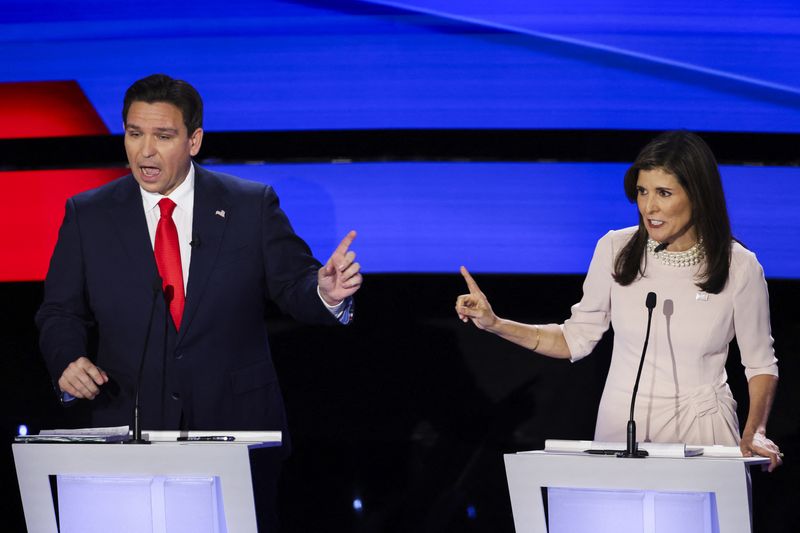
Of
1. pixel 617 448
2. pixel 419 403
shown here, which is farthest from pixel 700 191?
pixel 419 403

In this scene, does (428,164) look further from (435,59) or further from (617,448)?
(617,448)

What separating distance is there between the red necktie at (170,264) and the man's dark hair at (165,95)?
0.99ft

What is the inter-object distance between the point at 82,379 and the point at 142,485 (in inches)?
18.6

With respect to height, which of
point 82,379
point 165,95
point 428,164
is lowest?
point 82,379

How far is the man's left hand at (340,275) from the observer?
2.63 m

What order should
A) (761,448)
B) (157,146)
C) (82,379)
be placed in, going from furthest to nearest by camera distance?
(157,146) → (82,379) → (761,448)

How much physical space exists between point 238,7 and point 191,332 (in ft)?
4.94

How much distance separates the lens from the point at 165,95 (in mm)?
2982

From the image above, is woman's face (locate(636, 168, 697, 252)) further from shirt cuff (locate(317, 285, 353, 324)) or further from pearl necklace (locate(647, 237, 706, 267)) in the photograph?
shirt cuff (locate(317, 285, 353, 324))

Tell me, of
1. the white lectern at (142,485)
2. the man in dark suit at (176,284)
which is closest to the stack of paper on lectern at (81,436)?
the white lectern at (142,485)

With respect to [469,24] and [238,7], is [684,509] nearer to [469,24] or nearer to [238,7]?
[469,24]

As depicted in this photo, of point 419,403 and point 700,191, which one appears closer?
point 700,191

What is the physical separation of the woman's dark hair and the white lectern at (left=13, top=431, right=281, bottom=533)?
118 centimetres

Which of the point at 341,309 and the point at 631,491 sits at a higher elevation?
the point at 341,309
